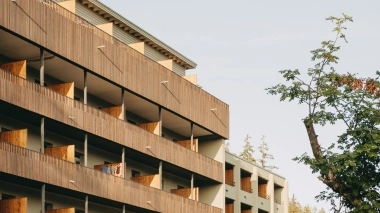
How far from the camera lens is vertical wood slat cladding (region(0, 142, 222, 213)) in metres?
46.3

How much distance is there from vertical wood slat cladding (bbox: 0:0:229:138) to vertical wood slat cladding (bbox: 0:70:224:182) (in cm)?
232

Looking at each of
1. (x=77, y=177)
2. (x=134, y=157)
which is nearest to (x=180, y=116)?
(x=134, y=157)

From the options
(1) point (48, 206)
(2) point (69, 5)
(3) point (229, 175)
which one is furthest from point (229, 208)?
(2) point (69, 5)

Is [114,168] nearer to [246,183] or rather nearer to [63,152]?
[63,152]

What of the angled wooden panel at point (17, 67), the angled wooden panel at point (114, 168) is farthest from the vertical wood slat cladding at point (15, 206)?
the angled wooden panel at point (114, 168)

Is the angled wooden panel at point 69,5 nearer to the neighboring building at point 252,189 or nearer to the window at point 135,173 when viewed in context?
the window at point 135,173

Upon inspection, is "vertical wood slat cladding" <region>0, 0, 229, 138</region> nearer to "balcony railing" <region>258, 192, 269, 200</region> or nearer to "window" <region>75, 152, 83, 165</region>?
"window" <region>75, 152, 83, 165</region>

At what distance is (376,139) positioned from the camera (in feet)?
165

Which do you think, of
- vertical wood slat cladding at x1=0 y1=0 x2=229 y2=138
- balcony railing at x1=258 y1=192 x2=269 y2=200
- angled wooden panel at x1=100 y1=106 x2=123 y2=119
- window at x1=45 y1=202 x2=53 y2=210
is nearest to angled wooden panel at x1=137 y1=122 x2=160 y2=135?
vertical wood slat cladding at x1=0 y1=0 x2=229 y2=138

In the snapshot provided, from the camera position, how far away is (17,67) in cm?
4878

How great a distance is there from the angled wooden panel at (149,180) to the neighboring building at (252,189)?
13.7 m

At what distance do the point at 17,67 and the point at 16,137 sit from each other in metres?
3.68

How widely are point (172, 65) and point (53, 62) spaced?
2045 centimetres

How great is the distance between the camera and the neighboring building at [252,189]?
7631 centimetres
